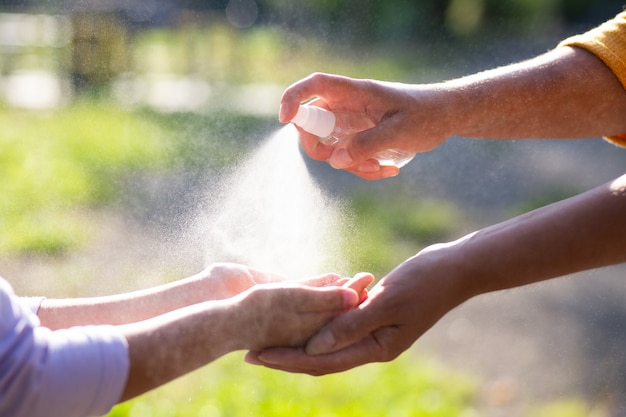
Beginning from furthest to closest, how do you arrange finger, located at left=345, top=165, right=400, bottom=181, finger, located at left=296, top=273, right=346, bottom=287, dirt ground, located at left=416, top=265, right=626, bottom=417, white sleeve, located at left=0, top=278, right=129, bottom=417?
dirt ground, located at left=416, top=265, right=626, bottom=417 → finger, located at left=345, top=165, right=400, bottom=181 → finger, located at left=296, top=273, right=346, bottom=287 → white sleeve, located at left=0, top=278, right=129, bottom=417

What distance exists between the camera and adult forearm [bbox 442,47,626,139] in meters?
0.94

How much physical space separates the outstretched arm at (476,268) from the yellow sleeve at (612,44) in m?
0.19

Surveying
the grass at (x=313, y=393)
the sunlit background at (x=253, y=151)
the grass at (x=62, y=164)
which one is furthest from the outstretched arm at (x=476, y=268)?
the grass at (x=62, y=164)

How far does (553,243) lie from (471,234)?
Answer: 0.09m

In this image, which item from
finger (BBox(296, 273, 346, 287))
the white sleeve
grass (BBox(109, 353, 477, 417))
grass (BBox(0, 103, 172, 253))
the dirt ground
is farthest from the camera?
grass (BBox(0, 103, 172, 253))

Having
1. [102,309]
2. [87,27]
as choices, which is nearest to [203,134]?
[87,27]

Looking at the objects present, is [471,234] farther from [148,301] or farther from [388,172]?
[148,301]

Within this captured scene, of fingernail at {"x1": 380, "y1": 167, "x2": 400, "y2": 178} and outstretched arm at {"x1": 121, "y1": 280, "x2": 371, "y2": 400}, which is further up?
fingernail at {"x1": 380, "y1": 167, "x2": 400, "y2": 178}

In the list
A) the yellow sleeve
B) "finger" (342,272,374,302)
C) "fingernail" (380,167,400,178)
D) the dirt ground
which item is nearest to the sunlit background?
the dirt ground

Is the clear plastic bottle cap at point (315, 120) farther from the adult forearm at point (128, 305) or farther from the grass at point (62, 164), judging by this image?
the grass at point (62, 164)

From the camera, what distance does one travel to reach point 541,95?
953 mm

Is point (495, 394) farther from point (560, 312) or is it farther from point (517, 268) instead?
point (517, 268)

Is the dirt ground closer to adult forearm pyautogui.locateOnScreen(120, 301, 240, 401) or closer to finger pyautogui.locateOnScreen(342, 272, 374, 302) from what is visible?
finger pyautogui.locateOnScreen(342, 272, 374, 302)

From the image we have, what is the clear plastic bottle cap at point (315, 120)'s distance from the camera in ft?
2.83
